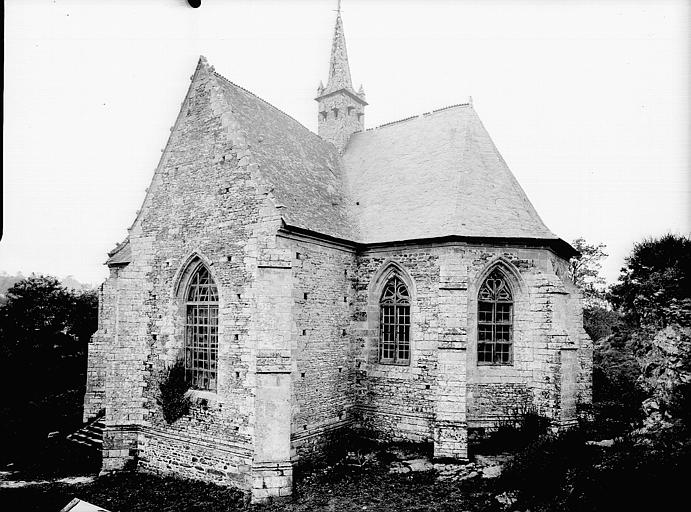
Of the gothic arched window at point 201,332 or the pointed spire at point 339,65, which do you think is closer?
the gothic arched window at point 201,332

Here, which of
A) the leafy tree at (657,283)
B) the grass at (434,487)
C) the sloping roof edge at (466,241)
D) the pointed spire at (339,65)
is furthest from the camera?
the pointed spire at (339,65)

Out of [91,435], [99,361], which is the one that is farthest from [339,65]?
[91,435]

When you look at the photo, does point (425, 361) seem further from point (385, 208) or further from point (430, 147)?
point (430, 147)

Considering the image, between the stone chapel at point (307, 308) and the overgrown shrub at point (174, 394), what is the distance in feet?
0.65

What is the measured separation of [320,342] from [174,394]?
4.49 m

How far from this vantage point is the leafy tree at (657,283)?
925 centimetres

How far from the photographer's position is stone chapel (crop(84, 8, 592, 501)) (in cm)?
1235

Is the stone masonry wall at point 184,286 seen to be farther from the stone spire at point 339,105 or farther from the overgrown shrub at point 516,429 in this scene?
the stone spire at point 339,105

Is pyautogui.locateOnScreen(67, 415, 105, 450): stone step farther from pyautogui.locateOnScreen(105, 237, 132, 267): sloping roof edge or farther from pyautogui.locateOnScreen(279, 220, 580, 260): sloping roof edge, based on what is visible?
pyautogui.locateOnScreen(279, 220, 580, 260): sloping roof edge

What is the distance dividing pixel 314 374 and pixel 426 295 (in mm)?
4153

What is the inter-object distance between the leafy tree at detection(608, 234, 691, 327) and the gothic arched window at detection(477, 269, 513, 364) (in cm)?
385

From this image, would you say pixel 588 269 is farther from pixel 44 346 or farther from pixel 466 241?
pixel 44 346

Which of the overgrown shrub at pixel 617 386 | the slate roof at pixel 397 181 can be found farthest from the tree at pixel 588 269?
the slate roof at pixel 397 181

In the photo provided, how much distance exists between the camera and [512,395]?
14.2 meters
